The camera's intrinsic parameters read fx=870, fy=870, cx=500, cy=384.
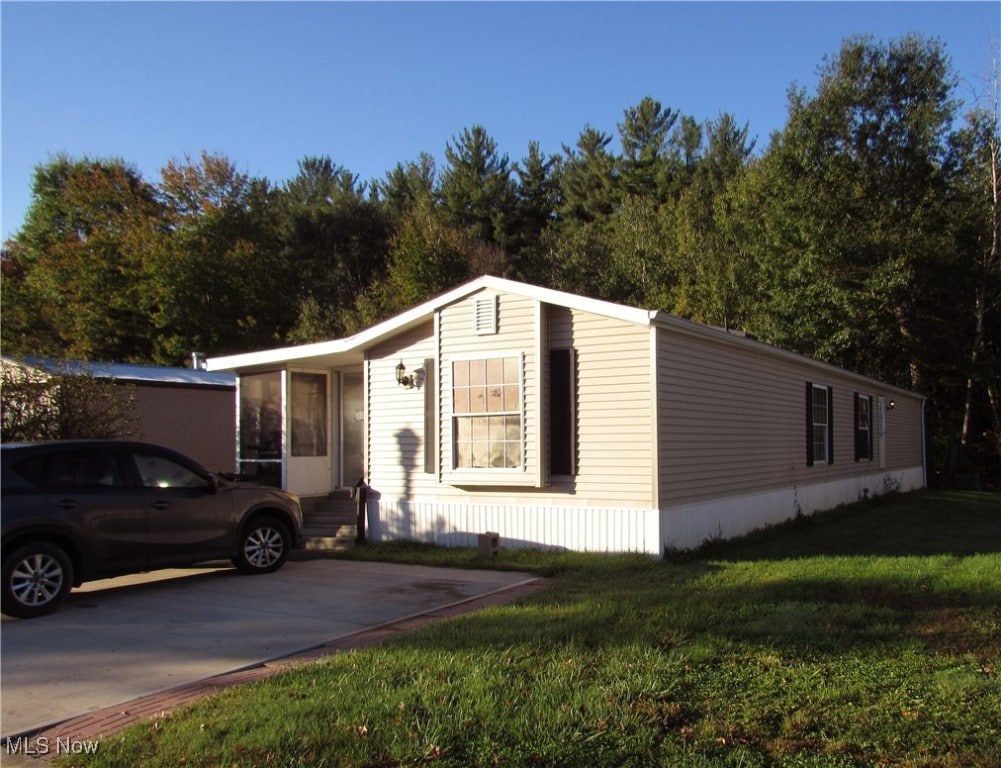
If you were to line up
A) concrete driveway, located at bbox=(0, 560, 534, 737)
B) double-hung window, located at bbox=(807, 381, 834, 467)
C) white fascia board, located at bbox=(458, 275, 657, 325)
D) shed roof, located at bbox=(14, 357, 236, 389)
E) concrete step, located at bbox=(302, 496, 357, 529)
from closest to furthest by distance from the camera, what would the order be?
concrete driveway, located at bbox=(0, 560, 534, 737) → white fascia board, located at bbox=(458, 275, 657, 325) → concrete step, located at bbox=(302, 496, 357, 529) → double-hung window, located at bbox=(807, 381, 834, 467) → shed roof, located at bbox=(14, 357, 236, 389)

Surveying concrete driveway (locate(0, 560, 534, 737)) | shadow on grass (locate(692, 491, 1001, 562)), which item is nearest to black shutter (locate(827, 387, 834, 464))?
shadow on grass (locate(692, 491, 1001, 562))

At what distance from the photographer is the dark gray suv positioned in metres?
7.69

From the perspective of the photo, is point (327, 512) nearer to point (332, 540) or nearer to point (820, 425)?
point (332, 540)

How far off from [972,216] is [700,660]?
23.6 m

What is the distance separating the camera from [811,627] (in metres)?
6.69

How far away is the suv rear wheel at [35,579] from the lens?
7.55 m

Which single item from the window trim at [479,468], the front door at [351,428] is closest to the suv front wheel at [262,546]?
the window trim at [479,468]

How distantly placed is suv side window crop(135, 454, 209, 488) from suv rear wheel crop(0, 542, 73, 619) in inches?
45.0

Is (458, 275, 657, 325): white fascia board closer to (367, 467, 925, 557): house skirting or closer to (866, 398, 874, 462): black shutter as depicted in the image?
(367, 467, 925, 557): house skirting

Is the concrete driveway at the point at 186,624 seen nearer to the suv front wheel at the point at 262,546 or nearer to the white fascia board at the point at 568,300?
the suv front wheel at the point at 262,546

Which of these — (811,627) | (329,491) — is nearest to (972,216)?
(329,491)

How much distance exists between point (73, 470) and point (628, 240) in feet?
89.7

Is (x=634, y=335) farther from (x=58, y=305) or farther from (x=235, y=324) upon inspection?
(x=58, y=305)

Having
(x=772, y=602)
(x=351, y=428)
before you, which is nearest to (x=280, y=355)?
(x=351, y=428)
